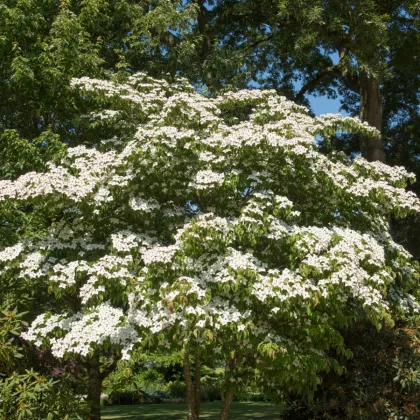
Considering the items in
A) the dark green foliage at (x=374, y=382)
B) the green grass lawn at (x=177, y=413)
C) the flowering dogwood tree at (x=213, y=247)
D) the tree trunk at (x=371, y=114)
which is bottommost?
the green grass lawn at (x=177, y=413)

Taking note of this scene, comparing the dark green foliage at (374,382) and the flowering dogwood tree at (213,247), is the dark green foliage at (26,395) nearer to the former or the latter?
the flowering dogwood tree at (213,247)

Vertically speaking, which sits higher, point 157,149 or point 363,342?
point 157,149

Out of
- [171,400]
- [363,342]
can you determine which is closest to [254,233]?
[363,342]

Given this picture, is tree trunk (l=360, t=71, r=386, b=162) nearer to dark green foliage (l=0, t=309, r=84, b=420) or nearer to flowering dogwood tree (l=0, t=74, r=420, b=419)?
flowering dogwood tree (l=0, t=74, r=420, b=419)

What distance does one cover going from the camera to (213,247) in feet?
29.0

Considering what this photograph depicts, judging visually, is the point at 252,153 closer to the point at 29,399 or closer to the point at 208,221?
the point at 208,221

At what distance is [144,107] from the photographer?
481 inches

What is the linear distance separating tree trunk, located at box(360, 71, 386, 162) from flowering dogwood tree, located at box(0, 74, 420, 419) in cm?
730

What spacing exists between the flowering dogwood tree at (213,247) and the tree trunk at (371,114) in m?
7.30

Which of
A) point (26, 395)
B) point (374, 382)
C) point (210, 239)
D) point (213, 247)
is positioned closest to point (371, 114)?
point (374, 382)

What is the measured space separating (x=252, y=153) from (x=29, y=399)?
5567mm

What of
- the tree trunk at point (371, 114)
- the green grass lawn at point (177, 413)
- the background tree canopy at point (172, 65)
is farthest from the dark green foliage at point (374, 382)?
the tree trunk at point (371, 114)

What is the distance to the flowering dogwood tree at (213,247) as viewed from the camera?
27.7 feet

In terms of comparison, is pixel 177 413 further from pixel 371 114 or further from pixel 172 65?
pixel 371 114
